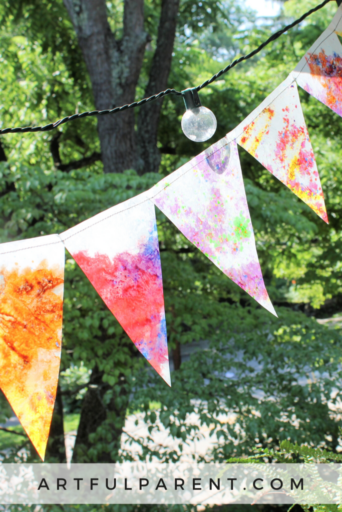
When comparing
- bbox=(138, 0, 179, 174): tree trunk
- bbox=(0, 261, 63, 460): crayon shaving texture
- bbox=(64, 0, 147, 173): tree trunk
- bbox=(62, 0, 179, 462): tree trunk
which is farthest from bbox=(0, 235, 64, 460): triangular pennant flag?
bbox=(138, 0, 179, 174): tree trunk

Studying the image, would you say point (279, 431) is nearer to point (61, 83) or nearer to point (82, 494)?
point (82, 494)

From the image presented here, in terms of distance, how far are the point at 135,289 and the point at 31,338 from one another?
337mm

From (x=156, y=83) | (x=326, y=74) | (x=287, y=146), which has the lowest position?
(x=287, y=146)

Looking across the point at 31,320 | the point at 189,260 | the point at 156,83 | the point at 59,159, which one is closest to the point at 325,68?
the point at 31,320

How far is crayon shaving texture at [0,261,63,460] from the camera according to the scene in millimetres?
1131

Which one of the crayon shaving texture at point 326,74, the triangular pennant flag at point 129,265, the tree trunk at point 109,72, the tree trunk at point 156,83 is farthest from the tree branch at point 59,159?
the triangular pennant flag at point 129,265

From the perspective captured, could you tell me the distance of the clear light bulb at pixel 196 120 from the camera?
47.4 inches

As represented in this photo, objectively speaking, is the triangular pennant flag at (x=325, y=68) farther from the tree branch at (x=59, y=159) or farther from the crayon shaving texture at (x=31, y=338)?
the tree branch at (x=59, y=159)

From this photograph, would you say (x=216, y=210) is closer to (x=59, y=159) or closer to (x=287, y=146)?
(x=287, y=146)

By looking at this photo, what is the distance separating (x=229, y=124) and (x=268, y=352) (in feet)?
11.8

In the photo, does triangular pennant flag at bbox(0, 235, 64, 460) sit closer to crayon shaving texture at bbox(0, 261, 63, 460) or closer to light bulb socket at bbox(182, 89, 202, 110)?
crayon shaving texture at bbox(0, 261, 63, 460)

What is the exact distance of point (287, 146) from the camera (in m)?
1.53

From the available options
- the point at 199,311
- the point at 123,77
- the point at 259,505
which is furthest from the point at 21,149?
the point at 259,505

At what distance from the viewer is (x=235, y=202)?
1.37 metres
